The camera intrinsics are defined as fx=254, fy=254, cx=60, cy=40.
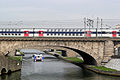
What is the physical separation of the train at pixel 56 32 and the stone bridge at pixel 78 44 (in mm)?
6099

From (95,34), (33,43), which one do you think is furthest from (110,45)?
(33,43)

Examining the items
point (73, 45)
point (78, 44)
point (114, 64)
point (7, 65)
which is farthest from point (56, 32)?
point (7, 65)

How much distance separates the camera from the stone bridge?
225 ft

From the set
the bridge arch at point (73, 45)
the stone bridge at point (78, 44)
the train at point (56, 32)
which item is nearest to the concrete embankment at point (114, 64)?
the stone bridge at point (78, 44)

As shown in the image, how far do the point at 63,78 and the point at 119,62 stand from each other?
18.2 m

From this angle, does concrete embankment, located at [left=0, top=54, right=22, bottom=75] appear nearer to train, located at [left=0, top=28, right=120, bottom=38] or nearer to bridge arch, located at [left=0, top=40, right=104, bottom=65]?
bridge arch, located at [left=0, top=40, right=104, bottom=65]

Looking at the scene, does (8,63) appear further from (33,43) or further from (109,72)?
(109,72)

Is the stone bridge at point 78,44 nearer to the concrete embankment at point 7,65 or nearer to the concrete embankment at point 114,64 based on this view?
the concrete embankment at point 114,64

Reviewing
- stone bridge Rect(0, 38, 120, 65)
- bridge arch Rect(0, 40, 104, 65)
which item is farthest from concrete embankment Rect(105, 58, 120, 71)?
bridge arch Rect(0, 40, 104, 65)

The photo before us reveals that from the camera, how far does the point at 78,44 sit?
229 ft

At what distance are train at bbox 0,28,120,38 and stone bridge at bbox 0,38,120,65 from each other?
20.0ft

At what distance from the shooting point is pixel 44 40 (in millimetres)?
68938

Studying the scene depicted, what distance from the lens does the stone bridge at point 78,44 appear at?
225 ft

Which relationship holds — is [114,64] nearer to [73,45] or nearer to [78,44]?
[78,44]
